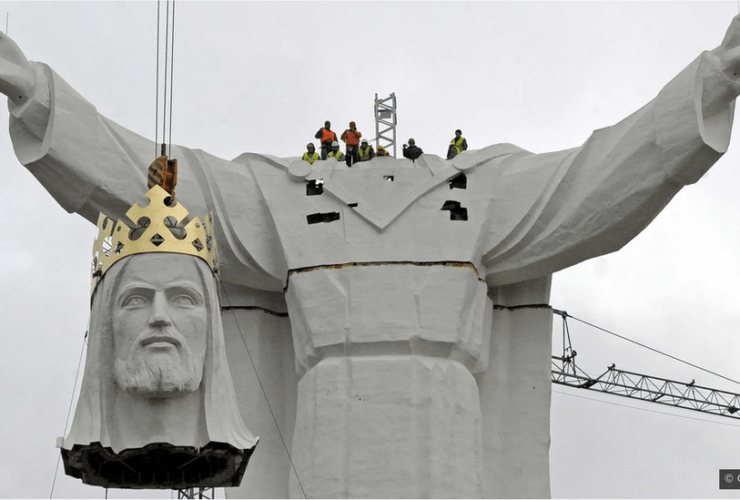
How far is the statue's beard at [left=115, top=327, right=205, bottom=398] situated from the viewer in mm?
13562

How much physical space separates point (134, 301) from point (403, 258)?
3361 millimetres

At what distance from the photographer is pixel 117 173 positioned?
53.6 feet

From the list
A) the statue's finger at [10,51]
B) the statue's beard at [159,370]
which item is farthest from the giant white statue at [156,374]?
the statue's finger at [10,51]

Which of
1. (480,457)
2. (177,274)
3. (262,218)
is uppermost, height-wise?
(262,218)

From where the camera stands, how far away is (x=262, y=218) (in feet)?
55.7

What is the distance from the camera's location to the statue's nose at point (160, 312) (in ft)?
44.8

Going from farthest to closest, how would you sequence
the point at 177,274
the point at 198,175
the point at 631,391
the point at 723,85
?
1. the point at 631,391
2. the point at 198,175
3. the point at 723,85
4. the point at 177,274

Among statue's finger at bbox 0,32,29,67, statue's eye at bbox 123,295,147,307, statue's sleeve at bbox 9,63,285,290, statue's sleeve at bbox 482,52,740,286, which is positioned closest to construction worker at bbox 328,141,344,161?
statue's sleeve at bbox 9,63,285,290

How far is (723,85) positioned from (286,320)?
4891 millimetres

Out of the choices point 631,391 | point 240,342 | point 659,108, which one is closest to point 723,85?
point 659,108

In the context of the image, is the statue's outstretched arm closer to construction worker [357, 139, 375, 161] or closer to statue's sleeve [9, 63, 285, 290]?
construction worker [357, 139, 375, 161]

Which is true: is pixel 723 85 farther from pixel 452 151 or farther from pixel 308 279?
pixel 308 279

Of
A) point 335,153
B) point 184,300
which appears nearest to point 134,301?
point 184,300

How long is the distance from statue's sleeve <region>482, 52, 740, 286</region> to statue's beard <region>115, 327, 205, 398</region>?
13.2 feet
